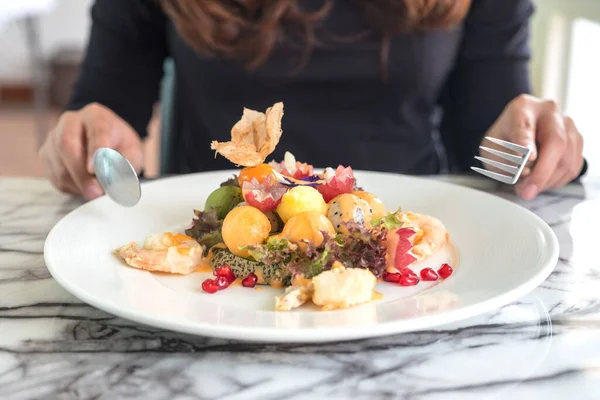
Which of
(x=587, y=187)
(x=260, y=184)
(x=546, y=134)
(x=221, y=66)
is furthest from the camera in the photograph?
(x=221, y=66)

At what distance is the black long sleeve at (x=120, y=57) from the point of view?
5.55 feet

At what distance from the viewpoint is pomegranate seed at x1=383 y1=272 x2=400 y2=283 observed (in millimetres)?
822

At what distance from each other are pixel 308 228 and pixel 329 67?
0.88 metres

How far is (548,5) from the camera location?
11.4 ft

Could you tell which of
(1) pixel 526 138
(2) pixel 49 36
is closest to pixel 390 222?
(1) pixel 526 138

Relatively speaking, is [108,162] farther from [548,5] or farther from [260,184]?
[548,5]

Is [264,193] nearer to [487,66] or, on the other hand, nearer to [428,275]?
[428,275]

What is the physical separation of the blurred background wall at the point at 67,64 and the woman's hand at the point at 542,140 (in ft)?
5.94

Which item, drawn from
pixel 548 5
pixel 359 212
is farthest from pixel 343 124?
pixel 548 5

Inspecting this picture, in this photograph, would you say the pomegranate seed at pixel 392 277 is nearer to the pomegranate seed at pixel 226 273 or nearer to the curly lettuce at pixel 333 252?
the curly lettuce at pixel 333 252

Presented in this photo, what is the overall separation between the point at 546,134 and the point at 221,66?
0.81 meters

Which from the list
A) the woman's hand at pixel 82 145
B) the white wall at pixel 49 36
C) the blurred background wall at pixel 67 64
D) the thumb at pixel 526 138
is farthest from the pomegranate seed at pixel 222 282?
the white wall at pixel 49 36

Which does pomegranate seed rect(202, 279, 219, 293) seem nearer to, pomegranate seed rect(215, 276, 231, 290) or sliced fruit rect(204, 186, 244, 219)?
pomegranate seed rect(215, 276, 231, 290)

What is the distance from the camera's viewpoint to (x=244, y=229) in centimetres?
85
